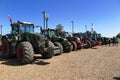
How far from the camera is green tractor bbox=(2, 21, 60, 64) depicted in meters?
9.96

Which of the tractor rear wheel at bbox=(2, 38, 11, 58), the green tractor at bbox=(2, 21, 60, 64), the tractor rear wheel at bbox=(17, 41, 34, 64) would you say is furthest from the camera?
the tractor rear wheel at bbox=(2, 38, 11, 58)

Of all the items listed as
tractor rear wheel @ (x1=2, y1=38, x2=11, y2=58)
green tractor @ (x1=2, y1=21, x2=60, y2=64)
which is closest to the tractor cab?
green tractor @ (x1=2, y1=21, x2=60, y2=64)

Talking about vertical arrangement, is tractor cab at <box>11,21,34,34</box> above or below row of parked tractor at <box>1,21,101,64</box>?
above

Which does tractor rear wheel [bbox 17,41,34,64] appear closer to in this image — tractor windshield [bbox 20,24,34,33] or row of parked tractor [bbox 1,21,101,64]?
row of parked tractor [bbox 1,21,101,64]

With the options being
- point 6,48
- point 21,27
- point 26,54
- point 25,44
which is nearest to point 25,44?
point 25,44

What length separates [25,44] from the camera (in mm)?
10109

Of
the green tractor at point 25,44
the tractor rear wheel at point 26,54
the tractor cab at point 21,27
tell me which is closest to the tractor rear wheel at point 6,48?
the green tractor at point 25,44

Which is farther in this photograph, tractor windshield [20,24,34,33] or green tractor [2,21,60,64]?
tractor windshield [20,24,34,33]

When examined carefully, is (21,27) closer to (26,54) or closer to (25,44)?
(25,44)

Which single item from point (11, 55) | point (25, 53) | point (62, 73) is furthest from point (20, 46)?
point (62, 73)

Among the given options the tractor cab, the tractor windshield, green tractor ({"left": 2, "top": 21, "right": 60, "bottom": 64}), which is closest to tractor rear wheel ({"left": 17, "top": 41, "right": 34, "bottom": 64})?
green tractor ({"left": 2, "top": 21, "right": 60, "bottom": 64})

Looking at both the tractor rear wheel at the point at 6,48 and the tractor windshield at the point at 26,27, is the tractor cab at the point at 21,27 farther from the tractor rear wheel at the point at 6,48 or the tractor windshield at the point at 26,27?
the tractor rear wheel at the point at 6,48

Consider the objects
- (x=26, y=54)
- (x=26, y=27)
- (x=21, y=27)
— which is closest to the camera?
(x=26, y=54)

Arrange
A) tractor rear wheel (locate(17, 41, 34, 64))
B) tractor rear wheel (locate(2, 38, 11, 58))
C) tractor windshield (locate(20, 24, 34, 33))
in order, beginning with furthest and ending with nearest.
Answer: tractor windshield (locate(20, 24, 34, 33)) → tractor rear wheel (locate(2, 38, 11, 58)) → tractor rear wheel (locate(17, 41, 34, 64))
